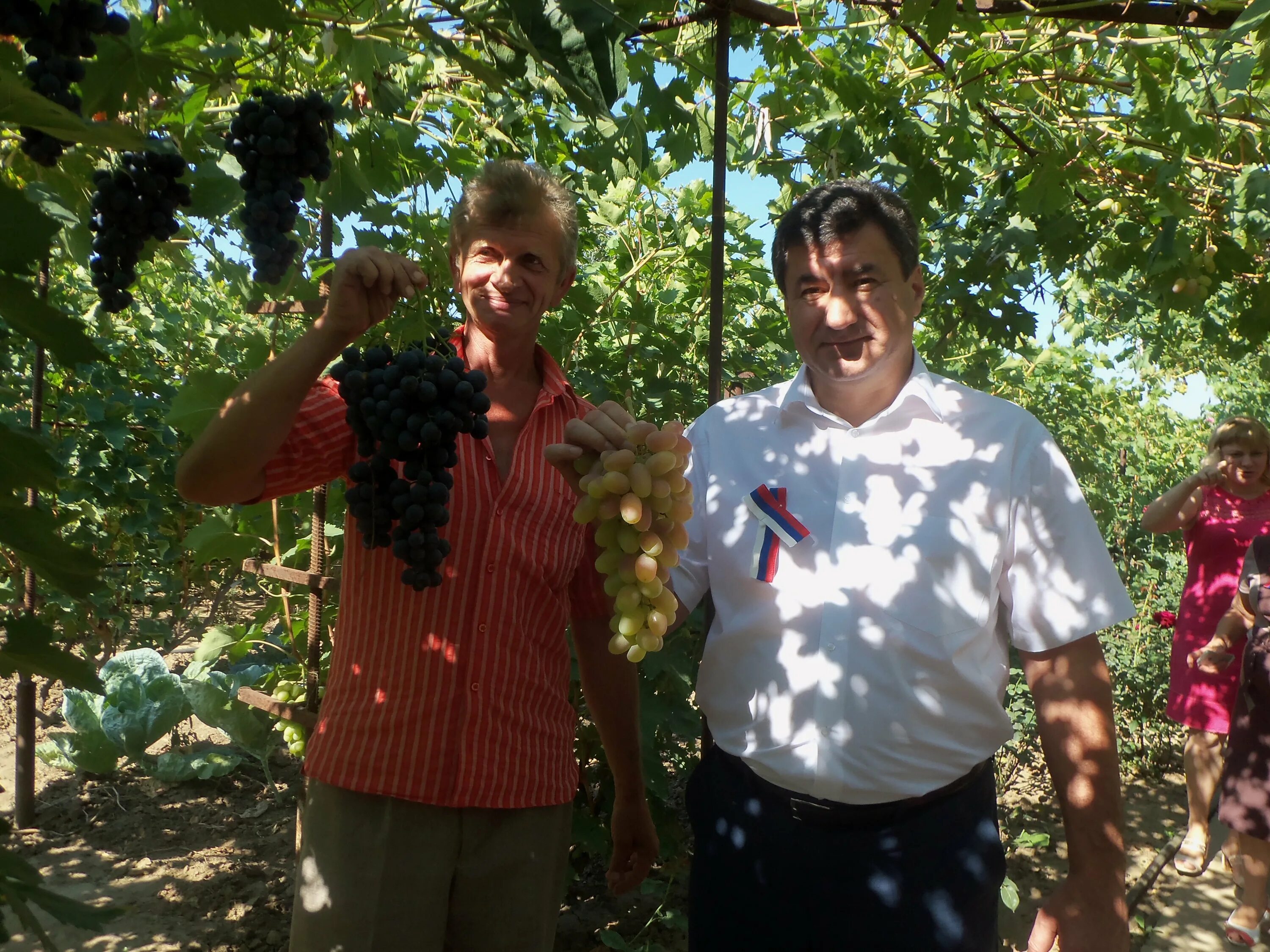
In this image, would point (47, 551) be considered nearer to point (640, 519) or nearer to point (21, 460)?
Answer: point (21, 460)

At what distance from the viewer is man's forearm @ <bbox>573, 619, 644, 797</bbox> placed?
2045mm

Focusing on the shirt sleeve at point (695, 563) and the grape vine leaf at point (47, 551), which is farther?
the shirt sleeve at point (695, 563)

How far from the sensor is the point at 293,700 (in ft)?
10.9

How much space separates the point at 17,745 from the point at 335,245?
241cm

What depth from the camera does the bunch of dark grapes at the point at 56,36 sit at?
1.33 meters

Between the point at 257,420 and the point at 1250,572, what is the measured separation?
425cm

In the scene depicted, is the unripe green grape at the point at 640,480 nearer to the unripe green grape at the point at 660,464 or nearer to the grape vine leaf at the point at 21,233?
the unripe green grape at the point at 660,464

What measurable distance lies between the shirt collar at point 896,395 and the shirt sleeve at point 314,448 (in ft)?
2.75

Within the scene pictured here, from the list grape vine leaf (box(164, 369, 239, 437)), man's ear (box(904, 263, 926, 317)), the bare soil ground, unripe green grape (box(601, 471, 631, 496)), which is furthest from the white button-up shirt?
the bare soil ground

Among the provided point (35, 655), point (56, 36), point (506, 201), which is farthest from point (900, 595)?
point (56, 36)

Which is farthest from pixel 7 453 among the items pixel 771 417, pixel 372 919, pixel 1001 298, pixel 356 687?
pixel 1001 298

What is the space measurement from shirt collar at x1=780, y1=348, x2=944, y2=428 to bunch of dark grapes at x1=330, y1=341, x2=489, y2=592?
26.1 inches

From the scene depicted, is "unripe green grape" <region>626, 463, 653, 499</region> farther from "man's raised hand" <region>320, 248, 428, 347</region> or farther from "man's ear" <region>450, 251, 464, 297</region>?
"man's ear" <region>450, 251, 464, 297</region>

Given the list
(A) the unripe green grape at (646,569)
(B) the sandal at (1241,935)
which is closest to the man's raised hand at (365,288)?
(A) the unripe green grape at (646,569)
